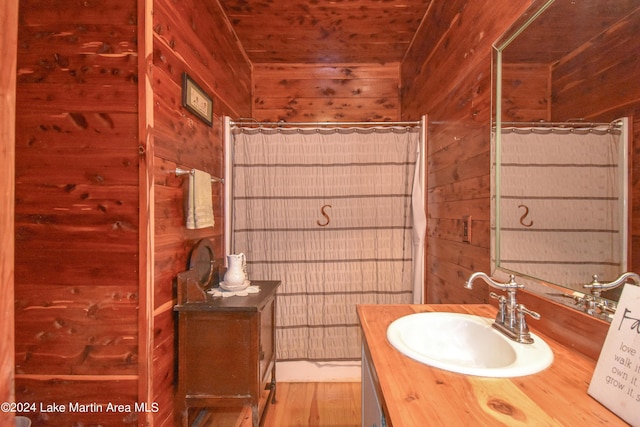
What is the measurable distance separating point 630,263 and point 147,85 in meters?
1.59

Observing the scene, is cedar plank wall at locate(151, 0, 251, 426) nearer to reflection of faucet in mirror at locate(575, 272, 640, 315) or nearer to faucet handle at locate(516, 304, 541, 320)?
faucet handle at locate(516, 304, 541, 320)

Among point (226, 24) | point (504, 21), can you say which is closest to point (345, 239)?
point (504, 21)

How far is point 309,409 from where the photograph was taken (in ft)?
5.60

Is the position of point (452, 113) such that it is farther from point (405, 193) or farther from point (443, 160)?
point (405, 193)

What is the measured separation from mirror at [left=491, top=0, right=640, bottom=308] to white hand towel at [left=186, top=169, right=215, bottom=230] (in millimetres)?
1347

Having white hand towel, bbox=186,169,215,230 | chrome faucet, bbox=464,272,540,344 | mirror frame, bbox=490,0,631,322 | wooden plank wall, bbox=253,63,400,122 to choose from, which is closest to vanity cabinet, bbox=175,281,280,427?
white hand towel, bbox=186,169,215,230

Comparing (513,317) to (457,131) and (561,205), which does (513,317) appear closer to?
(561,205)

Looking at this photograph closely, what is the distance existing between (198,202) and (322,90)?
5.67 ft

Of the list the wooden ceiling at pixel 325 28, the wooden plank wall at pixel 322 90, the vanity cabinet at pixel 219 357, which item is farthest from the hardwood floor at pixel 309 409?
the wooden ceiling at pixel 325 28

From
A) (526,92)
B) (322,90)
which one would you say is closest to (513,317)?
(526,92)

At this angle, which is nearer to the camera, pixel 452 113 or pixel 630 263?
pixel 630 263

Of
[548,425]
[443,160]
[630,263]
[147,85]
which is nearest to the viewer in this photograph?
[548,425]

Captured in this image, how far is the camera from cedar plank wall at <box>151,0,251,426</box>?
113cm

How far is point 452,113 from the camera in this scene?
4.86 feet
